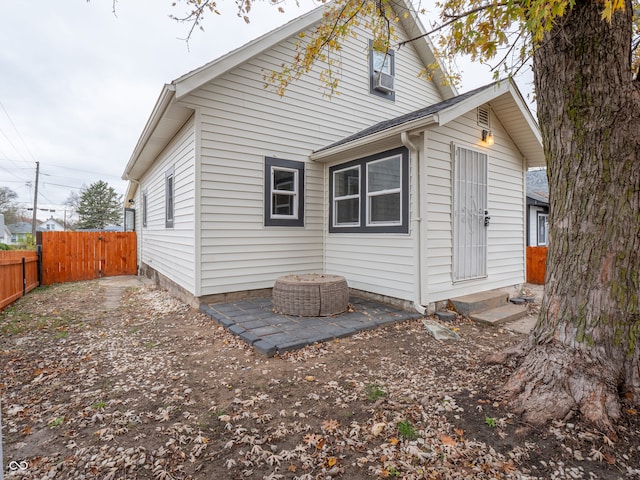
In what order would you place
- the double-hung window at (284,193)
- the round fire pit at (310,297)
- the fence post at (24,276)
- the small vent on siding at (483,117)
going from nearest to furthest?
the round fire pit at (310,297), the small vent on siding at (483,117), the double-hung window at (284,193), the fence post at (24,276)

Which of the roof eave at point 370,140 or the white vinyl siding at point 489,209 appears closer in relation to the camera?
the roof eave at point 370,140

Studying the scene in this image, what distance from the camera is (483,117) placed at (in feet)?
20.1

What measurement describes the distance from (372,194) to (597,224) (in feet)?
12.1

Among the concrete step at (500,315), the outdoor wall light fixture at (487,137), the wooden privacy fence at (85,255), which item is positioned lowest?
the concrete step at (500,315)

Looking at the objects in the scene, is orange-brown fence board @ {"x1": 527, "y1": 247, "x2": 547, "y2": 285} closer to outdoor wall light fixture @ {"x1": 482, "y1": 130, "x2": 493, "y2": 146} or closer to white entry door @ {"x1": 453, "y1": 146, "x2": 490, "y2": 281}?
white entry door @ {"x1": 453, "y1": 146, "x2": 490, "y2": 281}

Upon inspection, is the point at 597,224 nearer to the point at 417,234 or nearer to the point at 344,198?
the point at 417,234

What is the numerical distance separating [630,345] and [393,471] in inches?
84.6

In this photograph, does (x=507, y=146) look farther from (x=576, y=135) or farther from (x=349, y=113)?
(x=576, y=135)

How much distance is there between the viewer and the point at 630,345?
2496mm

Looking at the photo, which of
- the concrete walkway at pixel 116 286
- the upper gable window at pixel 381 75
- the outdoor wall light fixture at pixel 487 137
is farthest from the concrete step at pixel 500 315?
the concrete walkway at pixel 116 286

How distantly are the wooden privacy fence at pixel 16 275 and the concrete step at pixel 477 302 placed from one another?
8.28 metres

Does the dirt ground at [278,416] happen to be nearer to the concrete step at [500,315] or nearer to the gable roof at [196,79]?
the concrete step at [500,315]

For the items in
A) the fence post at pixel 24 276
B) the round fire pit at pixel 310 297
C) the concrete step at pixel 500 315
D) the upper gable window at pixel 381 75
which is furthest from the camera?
the upper gable window at pixel 381 75

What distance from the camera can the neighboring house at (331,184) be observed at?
5.32m
